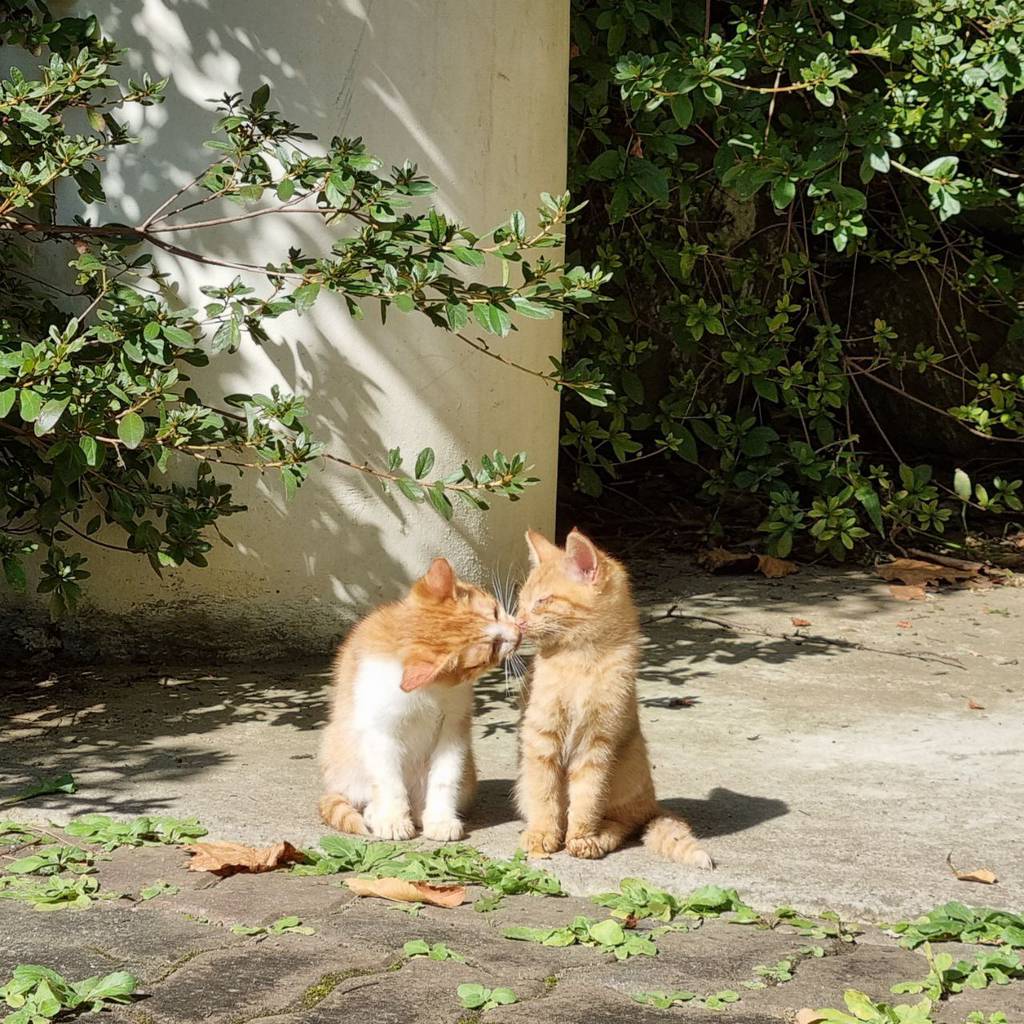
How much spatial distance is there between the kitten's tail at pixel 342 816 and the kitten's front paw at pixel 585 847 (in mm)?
598

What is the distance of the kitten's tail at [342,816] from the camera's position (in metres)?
4.08

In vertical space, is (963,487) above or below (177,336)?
below

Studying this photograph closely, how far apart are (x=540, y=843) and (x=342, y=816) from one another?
592mm

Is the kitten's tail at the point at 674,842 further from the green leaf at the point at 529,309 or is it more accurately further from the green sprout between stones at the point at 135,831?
the green leaf at the point at 529,309

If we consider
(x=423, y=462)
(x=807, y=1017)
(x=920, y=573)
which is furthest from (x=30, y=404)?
(x=920, y=573)

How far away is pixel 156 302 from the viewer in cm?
509

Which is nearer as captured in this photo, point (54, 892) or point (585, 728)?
point (54, 892)

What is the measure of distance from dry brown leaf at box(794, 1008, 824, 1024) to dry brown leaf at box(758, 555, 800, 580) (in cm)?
494

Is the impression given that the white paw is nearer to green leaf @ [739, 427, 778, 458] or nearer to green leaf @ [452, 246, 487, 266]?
green leaf @ [452, 246, 487, 266]

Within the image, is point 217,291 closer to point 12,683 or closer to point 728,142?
point 12,683

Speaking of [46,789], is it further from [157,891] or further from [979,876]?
[979,876]

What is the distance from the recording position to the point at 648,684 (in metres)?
5.83

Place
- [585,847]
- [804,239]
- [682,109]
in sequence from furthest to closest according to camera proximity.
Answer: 1. [804,239]
2. [682,109]
3. [585,847]

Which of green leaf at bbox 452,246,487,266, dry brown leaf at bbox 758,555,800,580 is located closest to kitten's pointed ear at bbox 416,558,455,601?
green leaf at bbox 452,246,487,266
